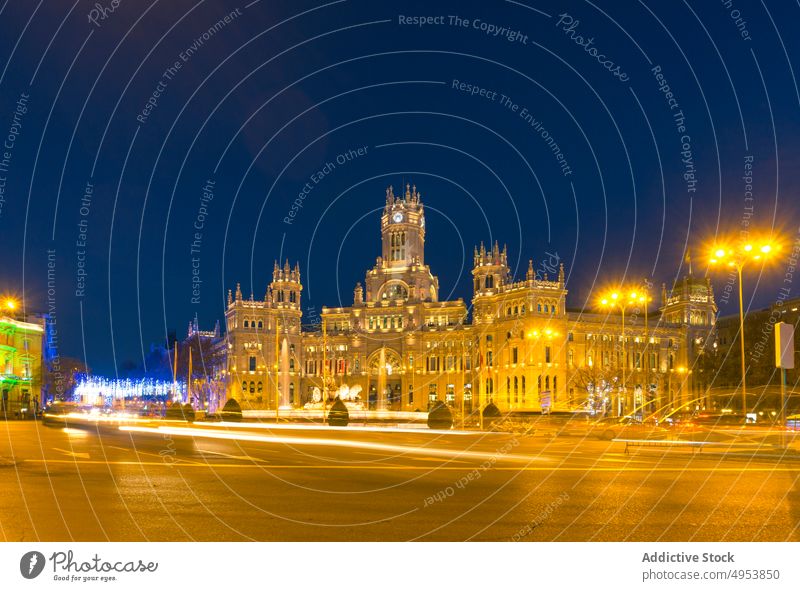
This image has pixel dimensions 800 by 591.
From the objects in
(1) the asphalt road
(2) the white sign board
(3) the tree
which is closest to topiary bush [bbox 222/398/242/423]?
(3) the tree

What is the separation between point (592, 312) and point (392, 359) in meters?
35.2

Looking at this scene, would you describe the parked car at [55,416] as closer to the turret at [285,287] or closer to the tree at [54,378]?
the tree at [54,378]

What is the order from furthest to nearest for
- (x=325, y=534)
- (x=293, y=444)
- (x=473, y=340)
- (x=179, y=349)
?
(x=179, y=349), (x=473, y=340), (x=293, y=444), (x=325, y=534)

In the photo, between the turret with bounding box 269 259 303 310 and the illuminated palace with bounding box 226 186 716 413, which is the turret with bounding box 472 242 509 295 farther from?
the turret with bounding box 269 259 303 310

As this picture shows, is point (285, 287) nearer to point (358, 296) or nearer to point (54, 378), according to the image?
point (358, 296)

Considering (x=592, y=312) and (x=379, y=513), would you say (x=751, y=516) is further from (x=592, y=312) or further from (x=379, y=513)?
(x=592, y=312)

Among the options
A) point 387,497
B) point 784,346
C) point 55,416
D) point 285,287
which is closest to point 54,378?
point 285,287

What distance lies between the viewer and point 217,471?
2017 centimetres

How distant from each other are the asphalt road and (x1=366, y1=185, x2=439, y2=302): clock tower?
11774cm

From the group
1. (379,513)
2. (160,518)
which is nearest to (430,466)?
(379,513)

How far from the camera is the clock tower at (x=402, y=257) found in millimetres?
144750

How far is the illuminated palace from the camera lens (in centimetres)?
11044
